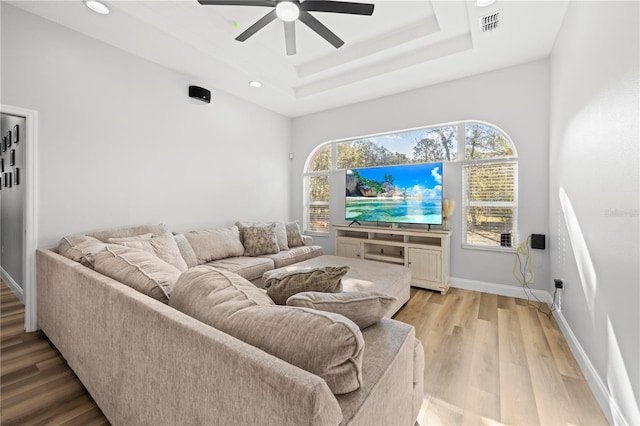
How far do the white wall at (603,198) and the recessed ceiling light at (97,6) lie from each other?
137 inches

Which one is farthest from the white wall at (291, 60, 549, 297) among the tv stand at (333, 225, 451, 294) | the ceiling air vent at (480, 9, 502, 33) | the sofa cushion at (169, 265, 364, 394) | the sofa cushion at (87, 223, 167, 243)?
the sofa cushion at (169, 265, 364, 394)

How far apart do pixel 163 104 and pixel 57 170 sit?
129 centimetres

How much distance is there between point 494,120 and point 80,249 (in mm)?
4456

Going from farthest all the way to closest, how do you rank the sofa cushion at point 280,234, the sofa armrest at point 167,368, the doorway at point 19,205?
1. the sofa cushion at point 280,234
2. the doorway at point 19,205
3. the sofa armrest at point 167,368

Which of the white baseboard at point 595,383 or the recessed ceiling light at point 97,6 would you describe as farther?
the recessed ceiling light at point 97,6

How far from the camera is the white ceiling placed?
7.98ft

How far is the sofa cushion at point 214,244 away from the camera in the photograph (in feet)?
10.3

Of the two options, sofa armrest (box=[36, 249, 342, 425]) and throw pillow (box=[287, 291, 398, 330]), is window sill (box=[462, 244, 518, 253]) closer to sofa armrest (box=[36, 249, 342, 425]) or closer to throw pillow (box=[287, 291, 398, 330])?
throw pillow (box=[287, 291, 398, 330])

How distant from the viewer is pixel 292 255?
3.63 m

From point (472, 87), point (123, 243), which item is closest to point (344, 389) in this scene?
point (123, 243)

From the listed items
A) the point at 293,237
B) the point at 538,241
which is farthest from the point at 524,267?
the point at 293,237

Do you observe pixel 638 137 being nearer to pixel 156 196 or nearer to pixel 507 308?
pixel 507 308

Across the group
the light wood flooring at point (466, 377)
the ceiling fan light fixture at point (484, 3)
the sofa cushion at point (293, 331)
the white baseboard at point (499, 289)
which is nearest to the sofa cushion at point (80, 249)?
the light wood flooring at point (466, 377)

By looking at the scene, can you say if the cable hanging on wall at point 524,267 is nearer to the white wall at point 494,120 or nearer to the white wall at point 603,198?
the white wall at point 494,120
